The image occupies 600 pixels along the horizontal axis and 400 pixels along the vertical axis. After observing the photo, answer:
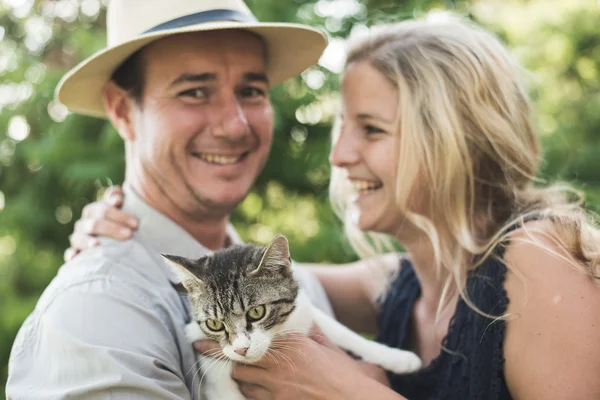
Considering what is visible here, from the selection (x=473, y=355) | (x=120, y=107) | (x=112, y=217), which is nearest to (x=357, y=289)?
(x=473, y=355)

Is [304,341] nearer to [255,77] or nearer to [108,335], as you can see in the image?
[108,335]

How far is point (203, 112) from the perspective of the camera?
2.84 m

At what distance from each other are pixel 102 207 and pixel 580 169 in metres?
3.70

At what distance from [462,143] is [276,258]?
105cm

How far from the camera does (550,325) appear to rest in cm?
220

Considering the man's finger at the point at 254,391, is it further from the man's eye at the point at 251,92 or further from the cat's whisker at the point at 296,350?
the man's eye at the point at 251,92

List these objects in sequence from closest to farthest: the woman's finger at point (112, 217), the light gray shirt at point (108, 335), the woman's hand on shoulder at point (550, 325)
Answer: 1. the light gray shirt at point (108, 335)
2. the woman's hand on shoulder at point (550, 325)
3. the woman's finger at point (112, 217)

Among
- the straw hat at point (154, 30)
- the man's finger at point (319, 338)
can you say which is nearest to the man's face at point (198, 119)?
the straw hat at point (154, 30)

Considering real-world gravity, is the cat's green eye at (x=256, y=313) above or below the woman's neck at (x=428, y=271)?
above

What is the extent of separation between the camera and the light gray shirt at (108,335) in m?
Answer: 2.01

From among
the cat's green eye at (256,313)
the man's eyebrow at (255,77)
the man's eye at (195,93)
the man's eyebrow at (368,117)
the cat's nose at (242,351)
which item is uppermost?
the man's eyebrow at (255,77)

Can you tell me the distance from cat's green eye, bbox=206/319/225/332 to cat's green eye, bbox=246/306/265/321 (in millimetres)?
121

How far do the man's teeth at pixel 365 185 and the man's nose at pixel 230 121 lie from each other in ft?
Answer: 2.18

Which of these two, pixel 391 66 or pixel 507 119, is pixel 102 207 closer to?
pixel 391 66
